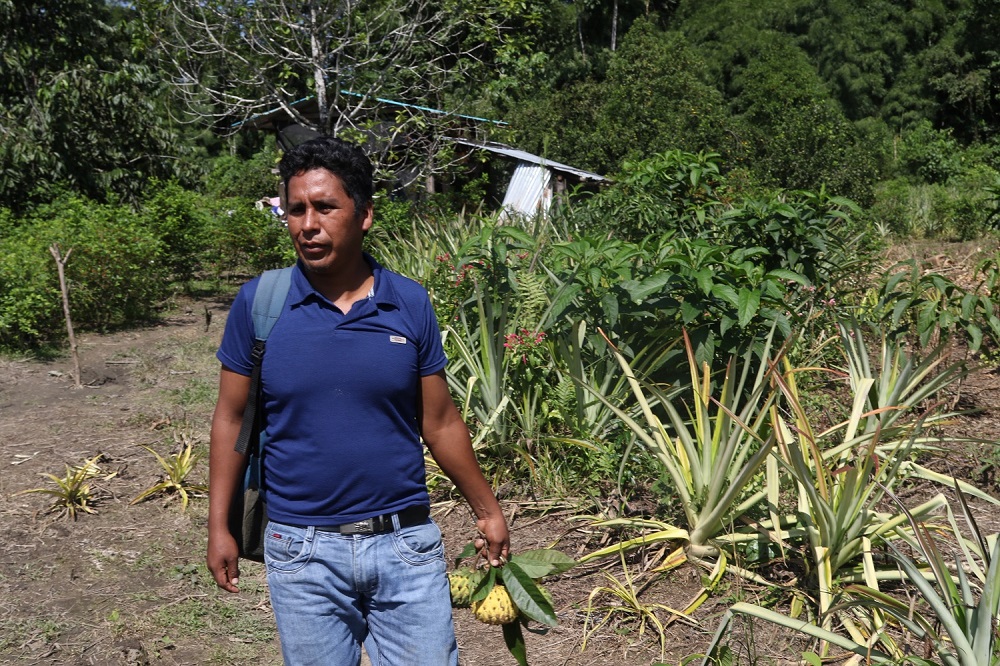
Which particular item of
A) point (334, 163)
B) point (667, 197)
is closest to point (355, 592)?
point (334, 163)

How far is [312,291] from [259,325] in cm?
14

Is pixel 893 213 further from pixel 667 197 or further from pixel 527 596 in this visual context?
pixel 527 596

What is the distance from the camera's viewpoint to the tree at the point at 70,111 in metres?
11.9

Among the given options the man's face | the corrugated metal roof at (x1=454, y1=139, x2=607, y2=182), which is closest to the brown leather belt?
the man's face

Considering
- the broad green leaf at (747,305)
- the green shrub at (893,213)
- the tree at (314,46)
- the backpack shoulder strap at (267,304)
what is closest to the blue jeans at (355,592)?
the backpack shoulder strap at (267,304)

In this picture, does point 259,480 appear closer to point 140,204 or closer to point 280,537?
point 280,537

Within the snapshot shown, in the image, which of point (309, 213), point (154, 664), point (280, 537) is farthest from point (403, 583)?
point (154, 664)

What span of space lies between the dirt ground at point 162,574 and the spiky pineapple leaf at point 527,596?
3.45 feet

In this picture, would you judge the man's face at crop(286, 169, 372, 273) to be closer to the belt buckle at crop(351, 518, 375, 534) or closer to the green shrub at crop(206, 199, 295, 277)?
the belt buckle at crop(351, 518, 375, 534)

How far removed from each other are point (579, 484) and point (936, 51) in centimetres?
2591

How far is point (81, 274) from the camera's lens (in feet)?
29.0

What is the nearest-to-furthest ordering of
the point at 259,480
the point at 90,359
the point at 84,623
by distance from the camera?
1. the point at 259,480
2. the point at 84,623
3. the point at 90,359

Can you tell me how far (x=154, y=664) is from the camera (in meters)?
3.36

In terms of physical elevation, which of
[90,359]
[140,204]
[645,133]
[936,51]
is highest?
[936,51]
